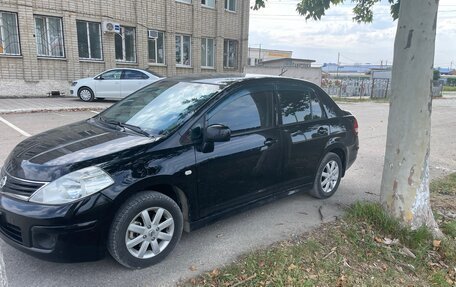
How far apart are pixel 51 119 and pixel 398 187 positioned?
9409 millimetres

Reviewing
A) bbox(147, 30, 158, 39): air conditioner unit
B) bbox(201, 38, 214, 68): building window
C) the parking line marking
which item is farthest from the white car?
bbox(201, 38, 214, 68): building window

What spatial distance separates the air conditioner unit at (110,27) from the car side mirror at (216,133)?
46.6 ft

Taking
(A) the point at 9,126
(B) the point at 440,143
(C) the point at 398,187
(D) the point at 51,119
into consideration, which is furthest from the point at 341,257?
(D) the point at 51,119

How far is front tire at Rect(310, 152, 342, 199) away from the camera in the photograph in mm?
4695

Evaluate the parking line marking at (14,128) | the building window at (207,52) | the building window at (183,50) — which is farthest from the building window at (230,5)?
the parking line marking at (14,128)

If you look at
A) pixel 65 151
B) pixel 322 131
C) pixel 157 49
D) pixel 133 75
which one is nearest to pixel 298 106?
pixel 322 131

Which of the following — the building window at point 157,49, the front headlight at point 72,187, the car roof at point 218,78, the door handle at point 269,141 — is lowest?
the front headlight at point 72,187

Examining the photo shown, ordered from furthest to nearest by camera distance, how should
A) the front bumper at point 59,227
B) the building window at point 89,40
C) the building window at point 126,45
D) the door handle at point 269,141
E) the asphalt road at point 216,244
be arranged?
the building window at point 126,45 → the building window at point 89,40 → the door handle at point 269,141 → the asphalt road at point 216,244 → the front bumper at point 59,227

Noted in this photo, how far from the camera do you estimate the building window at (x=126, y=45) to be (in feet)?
54.6

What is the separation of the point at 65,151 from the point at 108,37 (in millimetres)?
14426

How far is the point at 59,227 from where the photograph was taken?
2629 mm

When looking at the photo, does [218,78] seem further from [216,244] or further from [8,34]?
[8,34]

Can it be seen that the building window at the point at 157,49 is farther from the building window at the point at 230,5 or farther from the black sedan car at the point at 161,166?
the black sedan car at the point at 161,166

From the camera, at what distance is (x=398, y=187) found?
392 cm
